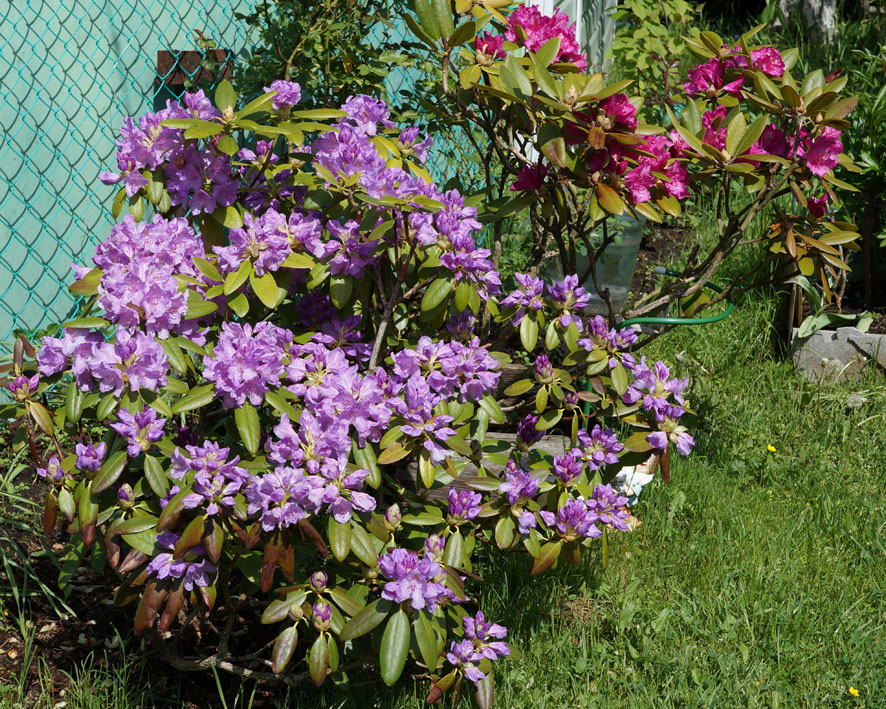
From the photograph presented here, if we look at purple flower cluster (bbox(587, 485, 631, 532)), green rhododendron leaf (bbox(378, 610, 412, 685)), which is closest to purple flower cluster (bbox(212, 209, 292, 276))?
green rhododendron leaf (bbox(378, 610, 412, 685))

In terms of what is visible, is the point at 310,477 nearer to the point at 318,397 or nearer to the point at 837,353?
the point at 318,397

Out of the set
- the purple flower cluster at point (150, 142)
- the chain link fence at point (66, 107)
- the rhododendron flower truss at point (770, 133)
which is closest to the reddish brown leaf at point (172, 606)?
the purple flower cluster at point (150, 142)

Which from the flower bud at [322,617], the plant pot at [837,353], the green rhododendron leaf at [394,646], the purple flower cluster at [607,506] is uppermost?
the flower bud at [322,617]

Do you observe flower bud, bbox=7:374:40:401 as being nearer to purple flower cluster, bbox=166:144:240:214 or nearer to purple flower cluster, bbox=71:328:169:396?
purple flower cluster, bbox=71:328:169:396

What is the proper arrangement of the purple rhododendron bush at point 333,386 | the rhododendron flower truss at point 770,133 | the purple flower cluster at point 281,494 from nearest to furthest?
1. the purple flower cluster at point 281,494
2. the purple rhododendron bush at point 333,386
3. the rhododendron flower truss at point 770,133

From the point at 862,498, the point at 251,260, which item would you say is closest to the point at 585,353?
the point at 251,260

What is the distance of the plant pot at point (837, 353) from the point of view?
3559mm

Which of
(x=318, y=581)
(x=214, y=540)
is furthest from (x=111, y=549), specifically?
(x=318, y=581)

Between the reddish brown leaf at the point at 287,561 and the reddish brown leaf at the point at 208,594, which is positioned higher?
the reddish brown leaf at the point at 287,561

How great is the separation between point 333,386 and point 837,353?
2.57 metres

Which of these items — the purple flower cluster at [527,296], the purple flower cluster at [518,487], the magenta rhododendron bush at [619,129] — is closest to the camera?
the purple flower cluster at [518,487]

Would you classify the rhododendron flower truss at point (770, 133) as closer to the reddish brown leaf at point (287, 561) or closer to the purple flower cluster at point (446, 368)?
the purple flower cluster at point (446, 368)

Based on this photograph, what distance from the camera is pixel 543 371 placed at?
2127 mm

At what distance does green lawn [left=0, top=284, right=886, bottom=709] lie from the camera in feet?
7.14
